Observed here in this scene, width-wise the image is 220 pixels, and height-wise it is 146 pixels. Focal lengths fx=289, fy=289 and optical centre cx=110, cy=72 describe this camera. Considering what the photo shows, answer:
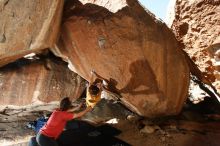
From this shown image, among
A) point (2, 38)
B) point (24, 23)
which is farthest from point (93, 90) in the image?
point (2, 38)

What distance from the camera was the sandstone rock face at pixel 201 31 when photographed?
4762 millimetres

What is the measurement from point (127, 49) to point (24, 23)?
178 cm

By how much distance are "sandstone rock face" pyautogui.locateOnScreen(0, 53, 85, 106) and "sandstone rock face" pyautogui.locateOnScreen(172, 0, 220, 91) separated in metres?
2.62

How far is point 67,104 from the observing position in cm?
495

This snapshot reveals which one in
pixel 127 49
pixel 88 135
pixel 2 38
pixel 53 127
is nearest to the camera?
pixel 2 38

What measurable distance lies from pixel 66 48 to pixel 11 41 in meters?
1.16

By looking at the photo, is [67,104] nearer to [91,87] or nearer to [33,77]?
[91,87]

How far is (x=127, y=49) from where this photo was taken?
5.01 metres

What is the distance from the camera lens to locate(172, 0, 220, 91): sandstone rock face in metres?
4.76

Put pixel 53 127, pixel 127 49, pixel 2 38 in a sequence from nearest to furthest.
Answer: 1. pixel 2 38
2. pixel 53 127
3. pixel 127 49

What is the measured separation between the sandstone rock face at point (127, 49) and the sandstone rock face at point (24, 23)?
1.85 ft

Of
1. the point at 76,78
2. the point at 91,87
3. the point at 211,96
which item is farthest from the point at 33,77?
the point at 211,96

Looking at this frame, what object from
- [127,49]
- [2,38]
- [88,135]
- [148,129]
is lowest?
[88,135]

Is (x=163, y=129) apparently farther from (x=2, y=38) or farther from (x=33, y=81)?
(x=2, y=38)
